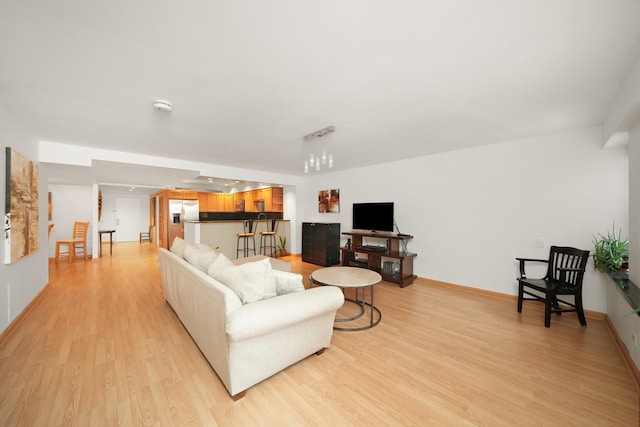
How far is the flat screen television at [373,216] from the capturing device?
187 inches

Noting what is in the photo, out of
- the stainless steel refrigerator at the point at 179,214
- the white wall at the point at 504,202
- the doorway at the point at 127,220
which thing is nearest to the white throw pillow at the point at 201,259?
the white wall at the point at 504,202

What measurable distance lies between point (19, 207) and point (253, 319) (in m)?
3.16

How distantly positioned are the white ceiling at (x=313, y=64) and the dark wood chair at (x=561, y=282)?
5.30 ft

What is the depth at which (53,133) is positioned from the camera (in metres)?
3.19

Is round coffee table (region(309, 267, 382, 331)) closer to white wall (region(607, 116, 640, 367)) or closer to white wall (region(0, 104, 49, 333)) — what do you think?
white wall (region(607, 116, 640, 367))

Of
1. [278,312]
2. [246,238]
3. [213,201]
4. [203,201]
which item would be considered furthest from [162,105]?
[213,201]

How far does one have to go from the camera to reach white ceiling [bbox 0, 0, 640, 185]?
4.26 feet

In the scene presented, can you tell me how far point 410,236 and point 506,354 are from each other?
2.40m

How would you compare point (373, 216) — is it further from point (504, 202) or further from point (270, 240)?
point (270, 240)

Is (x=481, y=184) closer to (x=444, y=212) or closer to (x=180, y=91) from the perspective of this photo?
(x=444, y=212)

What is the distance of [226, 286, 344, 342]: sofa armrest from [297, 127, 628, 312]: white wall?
2.99 meters

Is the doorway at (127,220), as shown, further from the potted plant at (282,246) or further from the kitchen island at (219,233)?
the potted plant at (282,246)

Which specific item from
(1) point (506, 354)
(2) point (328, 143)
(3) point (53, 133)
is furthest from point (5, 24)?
(1) point (506, 354)

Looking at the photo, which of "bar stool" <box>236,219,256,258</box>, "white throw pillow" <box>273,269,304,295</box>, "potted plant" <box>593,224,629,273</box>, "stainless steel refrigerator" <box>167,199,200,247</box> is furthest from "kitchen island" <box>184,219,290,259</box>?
"potted plant" <box>593,224,629,273</box>
